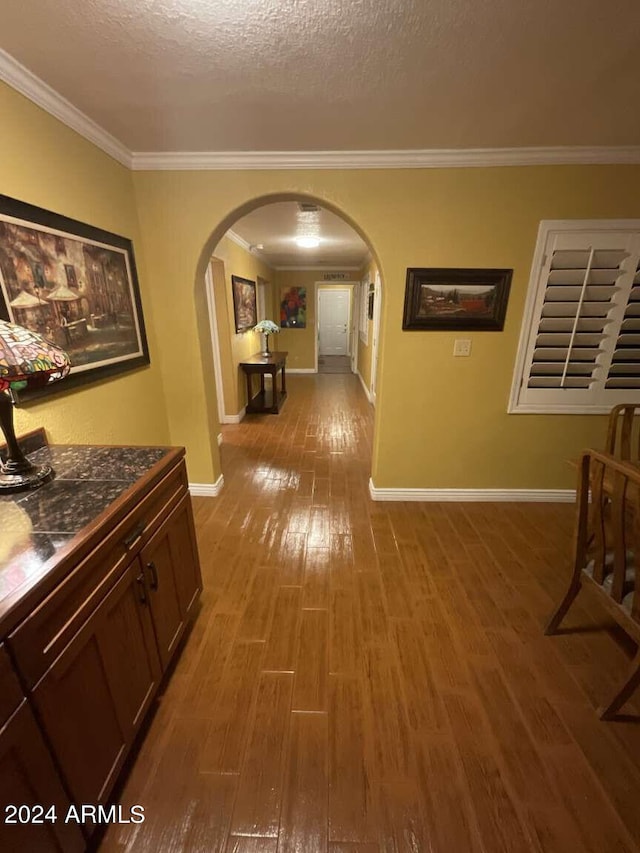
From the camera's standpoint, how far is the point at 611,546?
1.42 metres

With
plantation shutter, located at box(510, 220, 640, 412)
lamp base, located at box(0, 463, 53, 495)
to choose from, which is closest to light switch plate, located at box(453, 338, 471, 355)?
plantation shutter, located at box(510, 220, 640, 412)

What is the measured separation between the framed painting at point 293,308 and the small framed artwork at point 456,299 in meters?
5.53

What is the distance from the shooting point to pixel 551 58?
1.26 m

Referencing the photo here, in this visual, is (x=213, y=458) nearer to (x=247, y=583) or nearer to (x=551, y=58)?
(x=247, y=583)

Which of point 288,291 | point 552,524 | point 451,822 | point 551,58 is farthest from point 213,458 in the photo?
point 288,291

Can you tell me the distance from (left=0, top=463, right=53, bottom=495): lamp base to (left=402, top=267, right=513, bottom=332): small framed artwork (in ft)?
6.98

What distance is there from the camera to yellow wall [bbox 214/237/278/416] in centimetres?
397

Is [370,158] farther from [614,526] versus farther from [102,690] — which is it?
[102,690]

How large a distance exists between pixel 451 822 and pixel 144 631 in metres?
1.13

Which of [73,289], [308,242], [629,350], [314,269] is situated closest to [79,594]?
[73,289]

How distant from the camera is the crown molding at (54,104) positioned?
1274 mm

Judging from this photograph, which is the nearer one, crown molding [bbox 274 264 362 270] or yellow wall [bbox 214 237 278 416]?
yellow wall [bbox 214 237 278 416]

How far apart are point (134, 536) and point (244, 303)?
4.33 m

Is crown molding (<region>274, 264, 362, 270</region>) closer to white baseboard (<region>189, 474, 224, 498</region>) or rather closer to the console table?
the console table
